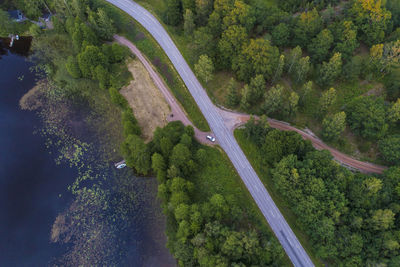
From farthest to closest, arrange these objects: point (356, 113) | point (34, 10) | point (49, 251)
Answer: point (34, 10)
point (356, 113)
point (49, 251)

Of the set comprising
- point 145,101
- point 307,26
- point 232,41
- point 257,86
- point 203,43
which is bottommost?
point 145,101

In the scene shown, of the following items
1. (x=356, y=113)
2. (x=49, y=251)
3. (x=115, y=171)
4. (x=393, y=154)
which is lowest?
(x=49, y=251)

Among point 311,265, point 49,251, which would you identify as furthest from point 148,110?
point 311,265

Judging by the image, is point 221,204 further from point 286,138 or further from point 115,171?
point 115,171

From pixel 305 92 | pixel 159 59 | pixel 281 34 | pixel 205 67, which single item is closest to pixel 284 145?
pixel 305 92

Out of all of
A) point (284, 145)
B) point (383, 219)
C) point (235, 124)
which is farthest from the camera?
point (235, 124)

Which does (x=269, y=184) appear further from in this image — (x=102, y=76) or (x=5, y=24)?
(x=5, y=24)

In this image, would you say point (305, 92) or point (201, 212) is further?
point (305, 92)
